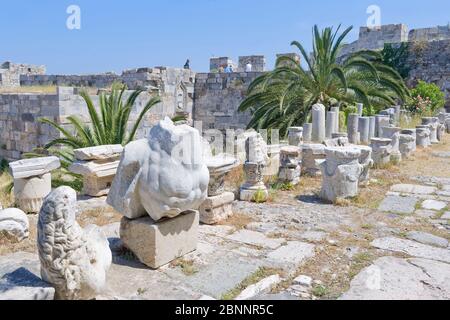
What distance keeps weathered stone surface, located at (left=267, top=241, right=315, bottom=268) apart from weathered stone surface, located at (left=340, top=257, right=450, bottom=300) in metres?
0.51

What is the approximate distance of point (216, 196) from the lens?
459 centimetres

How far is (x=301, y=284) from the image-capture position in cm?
312

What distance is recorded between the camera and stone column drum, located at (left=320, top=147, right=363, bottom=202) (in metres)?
5.63

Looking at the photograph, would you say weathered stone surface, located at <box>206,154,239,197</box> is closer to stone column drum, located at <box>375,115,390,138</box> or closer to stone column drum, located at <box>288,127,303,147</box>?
stone column drum, located at <box>288,127,303,147</box>

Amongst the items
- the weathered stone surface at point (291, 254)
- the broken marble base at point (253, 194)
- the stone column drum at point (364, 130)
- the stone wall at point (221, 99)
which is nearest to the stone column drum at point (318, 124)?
the stone column drum at point (364, 130)

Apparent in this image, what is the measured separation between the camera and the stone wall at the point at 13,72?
695 inches

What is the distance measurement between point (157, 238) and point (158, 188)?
15.4 inches

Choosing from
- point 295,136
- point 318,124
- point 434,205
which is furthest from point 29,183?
point 318,124

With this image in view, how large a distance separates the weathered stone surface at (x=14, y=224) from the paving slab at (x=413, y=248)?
323cm

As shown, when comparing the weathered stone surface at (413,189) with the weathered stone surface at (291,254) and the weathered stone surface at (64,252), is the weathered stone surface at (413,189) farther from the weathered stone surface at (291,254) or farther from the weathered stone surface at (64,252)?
the weathered stone surface at (64,252)
